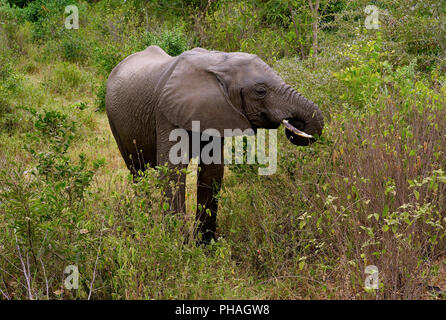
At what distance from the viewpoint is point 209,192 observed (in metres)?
4.79

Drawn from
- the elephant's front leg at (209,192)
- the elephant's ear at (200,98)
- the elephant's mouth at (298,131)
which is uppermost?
the elephant's ear at (200,98)

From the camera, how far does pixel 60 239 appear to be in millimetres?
3598

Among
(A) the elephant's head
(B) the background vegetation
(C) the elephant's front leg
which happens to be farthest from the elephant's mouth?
(C) the elephant's front leg

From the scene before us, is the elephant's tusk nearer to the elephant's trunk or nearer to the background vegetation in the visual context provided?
the elephant's trunk

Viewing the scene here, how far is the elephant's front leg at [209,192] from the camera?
4648mm

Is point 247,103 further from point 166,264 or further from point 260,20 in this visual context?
point 260,20

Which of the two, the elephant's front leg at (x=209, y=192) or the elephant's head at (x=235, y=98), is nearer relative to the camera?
the elephant's head at (x=235, y=98)

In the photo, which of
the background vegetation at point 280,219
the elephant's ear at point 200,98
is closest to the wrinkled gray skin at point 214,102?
the elephant's ear at point 200,98

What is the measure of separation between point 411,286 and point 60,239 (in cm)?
222

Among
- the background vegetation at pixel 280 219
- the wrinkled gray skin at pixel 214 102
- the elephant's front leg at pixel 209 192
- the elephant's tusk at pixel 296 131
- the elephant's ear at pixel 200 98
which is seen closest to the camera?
the background vegetation at pixel 280 219

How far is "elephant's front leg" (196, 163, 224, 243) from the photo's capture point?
4.65 metres

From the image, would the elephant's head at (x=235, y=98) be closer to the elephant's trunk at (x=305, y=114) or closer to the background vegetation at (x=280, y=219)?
the elephant's trunk at (x=305, y=114)

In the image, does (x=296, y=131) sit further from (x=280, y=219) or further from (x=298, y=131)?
(x=280, y=219)

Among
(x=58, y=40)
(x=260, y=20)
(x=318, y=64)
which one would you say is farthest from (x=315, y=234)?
(x=58, y=40)
